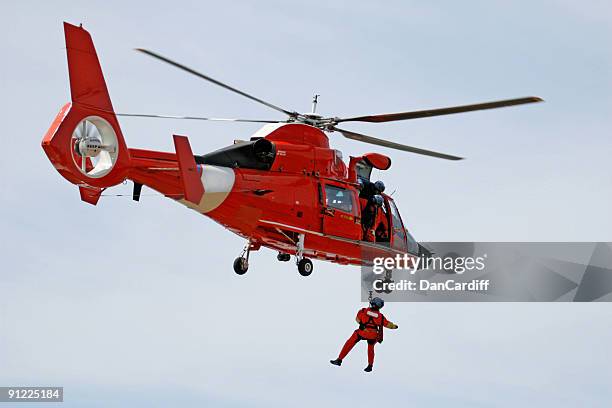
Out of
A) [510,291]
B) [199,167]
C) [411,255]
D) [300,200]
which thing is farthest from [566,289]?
[199,167]

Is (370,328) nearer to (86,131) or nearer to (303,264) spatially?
(303,264)

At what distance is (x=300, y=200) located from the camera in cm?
3192

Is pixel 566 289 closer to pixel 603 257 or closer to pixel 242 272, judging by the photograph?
pixel 603 257

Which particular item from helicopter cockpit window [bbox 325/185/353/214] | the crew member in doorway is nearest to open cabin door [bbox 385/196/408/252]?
the crew member in doorway

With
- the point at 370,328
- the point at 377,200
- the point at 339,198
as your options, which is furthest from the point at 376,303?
the point at 377,200

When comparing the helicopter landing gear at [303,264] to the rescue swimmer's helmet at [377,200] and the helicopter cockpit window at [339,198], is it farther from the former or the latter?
the rescue swimmer's helmet at [377,200]

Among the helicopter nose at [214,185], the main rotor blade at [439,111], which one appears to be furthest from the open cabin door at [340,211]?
the helicopter nose at [214,185]

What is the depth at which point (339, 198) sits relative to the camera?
108ft

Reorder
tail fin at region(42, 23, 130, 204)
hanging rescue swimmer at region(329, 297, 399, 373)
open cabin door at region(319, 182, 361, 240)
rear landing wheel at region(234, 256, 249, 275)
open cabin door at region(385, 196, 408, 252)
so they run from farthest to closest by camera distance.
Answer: open cabin door at region(385, 196, 408, 252) → open cabin door at region(319, 182, 361, 240) → rear landing wheel at region(234, 256, 249, 275) → hanging rescue swimmer at region(329, 297, 399, 373) → tail fin at region(42, 23, 130, 204)

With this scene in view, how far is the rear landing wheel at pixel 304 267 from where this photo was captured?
32688mm

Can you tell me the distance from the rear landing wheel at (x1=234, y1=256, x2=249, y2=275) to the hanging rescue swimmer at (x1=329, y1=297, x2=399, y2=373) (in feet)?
10.1

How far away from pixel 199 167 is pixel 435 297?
7.23m

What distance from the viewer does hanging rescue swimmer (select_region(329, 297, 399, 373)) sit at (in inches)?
1224

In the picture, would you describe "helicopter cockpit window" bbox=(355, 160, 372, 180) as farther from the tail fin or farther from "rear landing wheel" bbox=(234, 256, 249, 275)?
the tail fin
